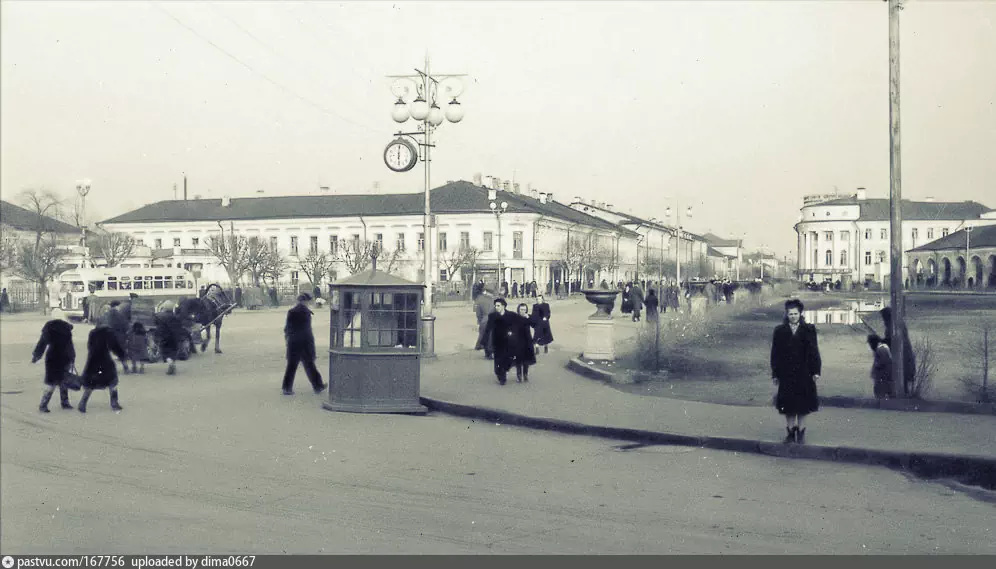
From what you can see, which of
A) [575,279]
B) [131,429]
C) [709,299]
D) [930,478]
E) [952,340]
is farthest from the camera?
[575,279]

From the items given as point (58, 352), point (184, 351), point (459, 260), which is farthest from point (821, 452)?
point (459, 260)

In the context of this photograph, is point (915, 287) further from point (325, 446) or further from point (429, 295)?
point (325, 446)

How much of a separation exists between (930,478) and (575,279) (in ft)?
254

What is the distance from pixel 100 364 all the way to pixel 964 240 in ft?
69.8

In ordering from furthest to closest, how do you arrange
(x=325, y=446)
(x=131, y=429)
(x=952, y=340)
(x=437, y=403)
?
(x=952, y=340) < (x=437, y=403) < (x=131, y=429) < (x=325, y=446)

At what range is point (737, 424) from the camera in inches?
445

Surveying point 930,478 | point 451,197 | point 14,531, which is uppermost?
point 451,197

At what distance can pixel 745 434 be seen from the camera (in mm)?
10570

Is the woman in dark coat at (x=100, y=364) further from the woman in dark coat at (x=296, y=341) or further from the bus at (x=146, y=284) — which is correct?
the bus at (x=146, y=284)

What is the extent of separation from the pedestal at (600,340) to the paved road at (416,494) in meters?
7.73

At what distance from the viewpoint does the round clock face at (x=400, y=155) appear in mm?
21448

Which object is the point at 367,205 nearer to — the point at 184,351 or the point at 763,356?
the point at 184,351

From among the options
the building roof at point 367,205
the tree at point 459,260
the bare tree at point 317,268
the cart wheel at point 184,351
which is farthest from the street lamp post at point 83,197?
the building roof at point 367,205
